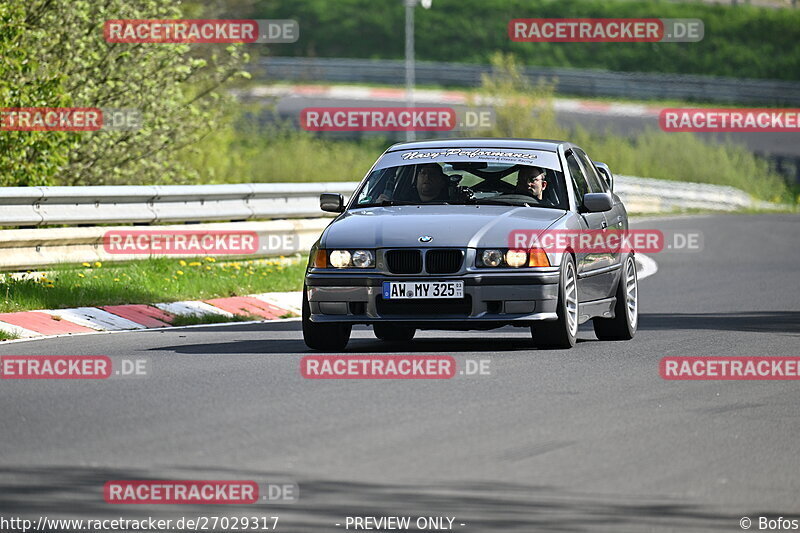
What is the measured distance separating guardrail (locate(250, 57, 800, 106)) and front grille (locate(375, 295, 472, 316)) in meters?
49.9

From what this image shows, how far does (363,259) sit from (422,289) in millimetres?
506

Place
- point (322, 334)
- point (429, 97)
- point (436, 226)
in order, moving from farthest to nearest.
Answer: point (429, 97) → point (322, 334) → point (436, 226)

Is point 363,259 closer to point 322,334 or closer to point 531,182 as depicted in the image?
point 322,334

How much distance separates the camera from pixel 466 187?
1374 cm

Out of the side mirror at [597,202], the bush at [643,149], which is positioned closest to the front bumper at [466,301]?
the side mirror at [597,202]

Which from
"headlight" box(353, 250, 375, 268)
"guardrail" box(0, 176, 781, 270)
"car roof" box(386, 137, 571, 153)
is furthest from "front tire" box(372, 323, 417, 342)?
"guardrail" box(0, 176, 781, 270)

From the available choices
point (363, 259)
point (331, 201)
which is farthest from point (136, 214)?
point (363, 259)

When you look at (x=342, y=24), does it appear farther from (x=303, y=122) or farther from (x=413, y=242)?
(x=413, y=242)

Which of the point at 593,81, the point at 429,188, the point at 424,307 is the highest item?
the point at 593,81

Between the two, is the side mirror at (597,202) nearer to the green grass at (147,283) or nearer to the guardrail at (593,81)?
the green grass at (147,283)

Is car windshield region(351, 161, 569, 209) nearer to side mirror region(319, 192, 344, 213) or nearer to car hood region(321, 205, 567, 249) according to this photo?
side mirror region(319, 192, 344, 213)

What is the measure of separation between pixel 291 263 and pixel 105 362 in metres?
8.25

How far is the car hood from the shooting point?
40.4 feet

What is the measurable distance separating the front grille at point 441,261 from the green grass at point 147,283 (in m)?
4.35
